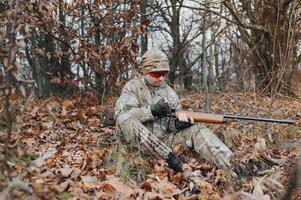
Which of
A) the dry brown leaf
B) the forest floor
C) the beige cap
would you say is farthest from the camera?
the beige cap

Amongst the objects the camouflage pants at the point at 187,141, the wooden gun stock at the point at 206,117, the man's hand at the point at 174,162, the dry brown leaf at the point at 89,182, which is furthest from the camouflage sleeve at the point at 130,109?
the dry brown leaf at the point at 89,182

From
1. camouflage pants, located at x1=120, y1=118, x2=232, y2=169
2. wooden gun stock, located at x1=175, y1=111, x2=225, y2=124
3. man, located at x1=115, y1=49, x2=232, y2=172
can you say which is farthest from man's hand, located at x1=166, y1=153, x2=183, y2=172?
wooden gun stock, located at x1=175, y1=111, x2=225, y2=124

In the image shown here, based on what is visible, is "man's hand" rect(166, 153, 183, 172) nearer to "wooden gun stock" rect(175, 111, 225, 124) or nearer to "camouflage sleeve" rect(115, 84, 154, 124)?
"wooden gun stock" rect(175, 111, 225, 124)

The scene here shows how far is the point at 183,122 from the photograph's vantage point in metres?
5.48

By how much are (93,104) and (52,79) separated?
954mm

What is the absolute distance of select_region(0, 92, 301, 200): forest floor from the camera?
2.44 meters

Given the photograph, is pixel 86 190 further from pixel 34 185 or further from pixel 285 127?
→ pixel 285 127

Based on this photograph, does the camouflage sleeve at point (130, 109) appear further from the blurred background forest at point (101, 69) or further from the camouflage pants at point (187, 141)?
the blurred background forest at point (101, 69)

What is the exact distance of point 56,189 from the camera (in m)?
2.30

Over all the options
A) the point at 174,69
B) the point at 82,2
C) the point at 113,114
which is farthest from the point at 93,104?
the point at 174,69

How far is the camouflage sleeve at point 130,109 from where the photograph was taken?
18.0 feet

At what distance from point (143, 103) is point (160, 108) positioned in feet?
1.75

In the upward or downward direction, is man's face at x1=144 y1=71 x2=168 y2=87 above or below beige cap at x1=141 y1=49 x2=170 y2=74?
below

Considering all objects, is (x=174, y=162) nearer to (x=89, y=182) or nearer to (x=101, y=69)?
(x=89, y=182)
